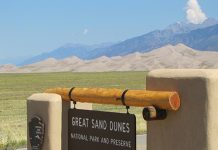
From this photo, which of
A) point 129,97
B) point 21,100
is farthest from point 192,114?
point 21,100

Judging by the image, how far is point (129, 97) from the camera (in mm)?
6121

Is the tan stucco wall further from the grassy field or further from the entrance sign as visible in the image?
the grassy field

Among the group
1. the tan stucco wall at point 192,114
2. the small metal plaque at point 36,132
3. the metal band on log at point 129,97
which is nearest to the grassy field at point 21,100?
the small metal plaque at point 36,132

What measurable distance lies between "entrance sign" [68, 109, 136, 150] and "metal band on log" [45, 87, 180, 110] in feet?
0.61

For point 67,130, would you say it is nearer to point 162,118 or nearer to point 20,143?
point 162,118

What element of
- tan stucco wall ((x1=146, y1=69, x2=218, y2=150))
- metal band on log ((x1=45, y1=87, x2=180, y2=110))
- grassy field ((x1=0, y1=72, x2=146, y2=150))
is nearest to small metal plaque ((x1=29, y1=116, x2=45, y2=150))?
metal band on log ((x1=45, y1=87, x2=180, y2=110))

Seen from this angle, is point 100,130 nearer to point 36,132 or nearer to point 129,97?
point 129,97

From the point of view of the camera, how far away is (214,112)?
5301 millimetres

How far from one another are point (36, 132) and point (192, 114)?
8.88 feet

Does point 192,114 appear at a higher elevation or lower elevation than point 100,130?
higher

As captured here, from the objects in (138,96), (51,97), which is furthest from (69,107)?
(138,96)

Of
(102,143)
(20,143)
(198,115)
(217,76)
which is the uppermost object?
(217,76)

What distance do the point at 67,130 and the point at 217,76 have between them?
262cm

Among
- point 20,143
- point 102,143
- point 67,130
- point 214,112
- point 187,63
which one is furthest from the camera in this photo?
point 187,63
